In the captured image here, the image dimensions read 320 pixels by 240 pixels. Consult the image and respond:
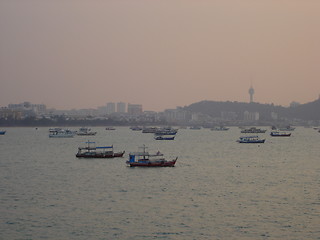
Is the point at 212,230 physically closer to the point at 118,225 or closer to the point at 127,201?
the point at 118,225

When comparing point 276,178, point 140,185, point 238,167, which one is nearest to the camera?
point 140,185

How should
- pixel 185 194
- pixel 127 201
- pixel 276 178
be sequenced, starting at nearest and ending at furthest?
pixel 127 201 < pixel 185 194 < pixel 276 178

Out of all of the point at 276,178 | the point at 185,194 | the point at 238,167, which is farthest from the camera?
the point at 238,167

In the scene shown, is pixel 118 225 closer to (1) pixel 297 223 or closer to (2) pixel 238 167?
(1) pixel 297 223

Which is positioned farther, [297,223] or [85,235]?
[297,223]

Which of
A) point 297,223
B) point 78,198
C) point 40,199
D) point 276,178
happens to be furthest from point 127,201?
point 276,178

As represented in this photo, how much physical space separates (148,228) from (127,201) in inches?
212

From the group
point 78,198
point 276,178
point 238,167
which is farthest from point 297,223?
point 238,167

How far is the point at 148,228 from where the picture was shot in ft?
66.4

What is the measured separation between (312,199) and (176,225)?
8361 mm

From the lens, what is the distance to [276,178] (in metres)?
34.4

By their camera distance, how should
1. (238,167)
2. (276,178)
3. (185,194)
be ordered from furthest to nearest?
(238,167), (276,178), (185,194)

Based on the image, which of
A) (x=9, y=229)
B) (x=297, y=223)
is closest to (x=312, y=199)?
(x=297, y=223)

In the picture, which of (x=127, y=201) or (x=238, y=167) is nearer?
(x=127, y=201)
